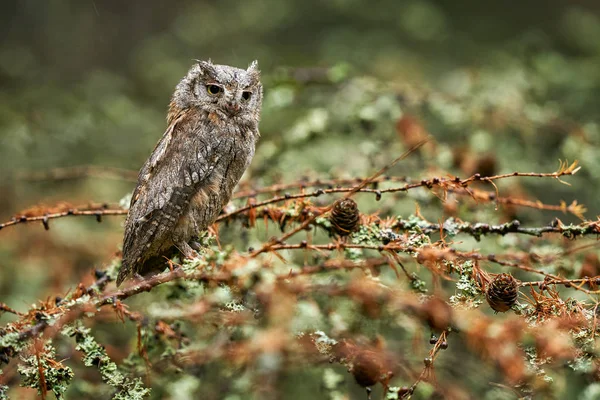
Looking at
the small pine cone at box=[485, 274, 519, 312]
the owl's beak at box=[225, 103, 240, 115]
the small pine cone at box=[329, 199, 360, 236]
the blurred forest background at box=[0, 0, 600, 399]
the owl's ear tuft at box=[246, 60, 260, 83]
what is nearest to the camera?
the small pine cone at box=[485, 274, 519, 312]

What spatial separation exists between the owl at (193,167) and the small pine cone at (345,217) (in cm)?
72

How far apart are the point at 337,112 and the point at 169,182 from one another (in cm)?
128

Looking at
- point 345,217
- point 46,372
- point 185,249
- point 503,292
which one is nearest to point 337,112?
point 185,249

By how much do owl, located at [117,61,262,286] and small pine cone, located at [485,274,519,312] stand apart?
129 centimetres

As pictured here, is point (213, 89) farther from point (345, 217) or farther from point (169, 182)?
point (345, 217)

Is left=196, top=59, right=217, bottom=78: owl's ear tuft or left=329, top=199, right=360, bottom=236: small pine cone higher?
left=196, top=59, right=217, bottom=78: owl's ear tuft

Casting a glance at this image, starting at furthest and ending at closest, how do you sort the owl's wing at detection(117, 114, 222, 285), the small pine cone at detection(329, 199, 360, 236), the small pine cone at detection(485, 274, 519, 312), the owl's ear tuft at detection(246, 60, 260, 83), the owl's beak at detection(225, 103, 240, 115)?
the owl's ear tuft at detection(246, 60, 260, 83), the owl's beak at detection(225, 103, 240, 115), the owl's wing at detection(117, 114, 222, 285), the small pine cone at detection(329, 199, 360, 236), the small pine cone at detection(485, 274, 519, 312)

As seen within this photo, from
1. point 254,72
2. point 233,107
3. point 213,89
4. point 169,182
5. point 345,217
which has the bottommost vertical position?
point 345,217

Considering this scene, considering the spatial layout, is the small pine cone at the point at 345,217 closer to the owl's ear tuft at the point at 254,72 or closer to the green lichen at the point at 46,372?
the green lichen at the point at 46,372

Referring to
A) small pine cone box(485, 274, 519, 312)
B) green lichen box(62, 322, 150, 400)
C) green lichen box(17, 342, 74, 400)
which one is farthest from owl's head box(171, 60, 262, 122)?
small pine cone box(485, 274, 519, 312)

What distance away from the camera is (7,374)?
1.83 m

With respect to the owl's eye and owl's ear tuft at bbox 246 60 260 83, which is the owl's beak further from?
owl's ear tuft at bbox 246 60 260 83

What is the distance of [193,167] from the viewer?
8.83ft

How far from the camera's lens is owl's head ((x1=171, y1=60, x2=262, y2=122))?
9.08 ft
